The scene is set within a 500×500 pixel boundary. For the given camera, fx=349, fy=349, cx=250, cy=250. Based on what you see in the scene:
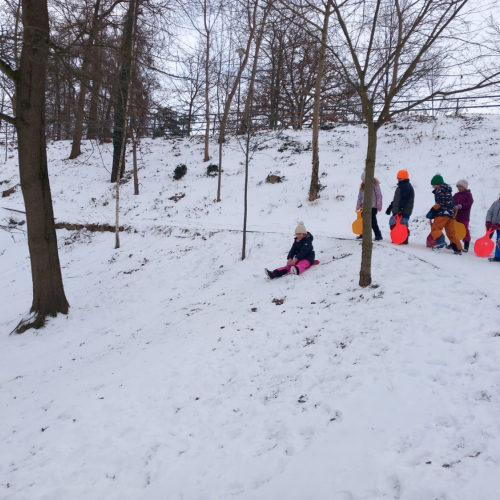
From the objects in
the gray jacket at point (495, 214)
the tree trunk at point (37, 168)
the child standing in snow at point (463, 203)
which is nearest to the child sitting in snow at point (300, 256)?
the child standing in snow at point (463, 203)

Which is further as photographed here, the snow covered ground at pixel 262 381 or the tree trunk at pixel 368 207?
the tree trunk at pixel 368 207

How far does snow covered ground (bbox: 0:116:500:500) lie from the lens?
9.49 ft

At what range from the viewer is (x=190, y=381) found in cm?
472

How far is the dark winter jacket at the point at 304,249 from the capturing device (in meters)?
7.71

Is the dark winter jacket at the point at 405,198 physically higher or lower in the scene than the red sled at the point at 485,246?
higher

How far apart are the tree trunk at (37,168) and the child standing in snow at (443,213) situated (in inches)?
314

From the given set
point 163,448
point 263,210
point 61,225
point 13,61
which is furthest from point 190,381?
point 61,225

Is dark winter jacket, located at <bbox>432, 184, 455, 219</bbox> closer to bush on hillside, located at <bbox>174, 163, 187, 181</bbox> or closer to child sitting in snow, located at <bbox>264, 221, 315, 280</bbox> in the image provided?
child sitting in snow, located at <bbox>264, 221, 315, 280</bbox>

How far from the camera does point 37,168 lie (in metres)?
7.49

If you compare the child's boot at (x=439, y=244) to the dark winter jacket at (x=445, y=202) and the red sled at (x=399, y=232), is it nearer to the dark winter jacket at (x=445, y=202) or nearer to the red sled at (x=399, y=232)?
the dark winter jacket at (x=445, y=202)

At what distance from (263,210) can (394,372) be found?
36.4 ft

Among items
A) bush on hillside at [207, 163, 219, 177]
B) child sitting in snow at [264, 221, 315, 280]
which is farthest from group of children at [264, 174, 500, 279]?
bush on hillside at [207, 163, 219, 177]

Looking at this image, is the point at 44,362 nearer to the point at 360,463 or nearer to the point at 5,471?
the point at 5,471

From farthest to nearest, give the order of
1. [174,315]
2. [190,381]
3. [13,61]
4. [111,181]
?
[111,181] → [174,315] → [13,61] → [190,381]
